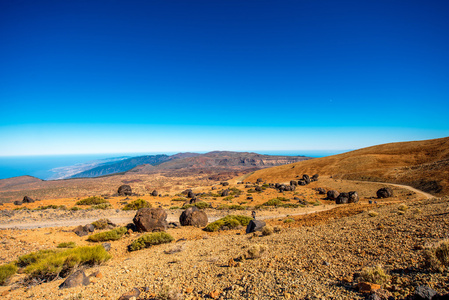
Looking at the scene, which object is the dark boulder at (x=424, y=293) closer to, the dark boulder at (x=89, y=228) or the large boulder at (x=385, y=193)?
the dark boulder at (x=89, y=228)

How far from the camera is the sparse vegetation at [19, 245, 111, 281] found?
799 centimetres

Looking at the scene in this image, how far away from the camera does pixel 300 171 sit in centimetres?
6581

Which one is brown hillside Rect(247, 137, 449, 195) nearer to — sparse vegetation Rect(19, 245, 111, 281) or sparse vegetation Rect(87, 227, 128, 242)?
sparse vegetation Rect(87, 227, 128, 242)

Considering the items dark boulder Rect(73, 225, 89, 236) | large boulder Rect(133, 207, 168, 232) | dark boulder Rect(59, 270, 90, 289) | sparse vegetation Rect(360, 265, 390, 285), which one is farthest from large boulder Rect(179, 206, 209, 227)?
sparse vegetation Rect(360, 265, 390, 285)

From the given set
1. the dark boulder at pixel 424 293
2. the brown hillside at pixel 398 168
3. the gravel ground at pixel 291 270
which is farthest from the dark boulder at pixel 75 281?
the brown hillside at pixel 398 168

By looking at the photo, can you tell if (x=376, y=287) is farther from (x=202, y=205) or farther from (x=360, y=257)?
(x=202, y=205)

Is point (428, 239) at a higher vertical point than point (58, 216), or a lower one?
higher

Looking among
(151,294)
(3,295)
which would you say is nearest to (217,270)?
(151,294)

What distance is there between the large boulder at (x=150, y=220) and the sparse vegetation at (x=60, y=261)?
6688mm

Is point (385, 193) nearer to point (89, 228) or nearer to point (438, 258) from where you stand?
point (438, 258)

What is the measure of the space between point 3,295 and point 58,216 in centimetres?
2026

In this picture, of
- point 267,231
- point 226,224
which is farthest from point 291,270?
point 226,224

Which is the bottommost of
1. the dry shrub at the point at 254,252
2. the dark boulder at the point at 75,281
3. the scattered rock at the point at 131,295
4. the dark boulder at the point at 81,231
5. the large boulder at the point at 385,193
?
the large boulder at the point at 385,193

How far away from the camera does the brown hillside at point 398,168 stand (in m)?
33.3
